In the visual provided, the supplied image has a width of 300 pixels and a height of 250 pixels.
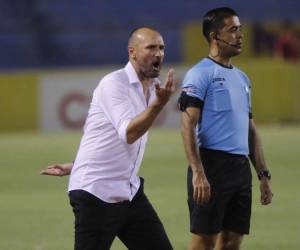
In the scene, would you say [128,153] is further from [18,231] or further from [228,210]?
[18,231]

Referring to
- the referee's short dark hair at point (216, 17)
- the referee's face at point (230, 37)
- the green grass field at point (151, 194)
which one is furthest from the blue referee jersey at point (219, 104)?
the green grass field at point (151, 194)

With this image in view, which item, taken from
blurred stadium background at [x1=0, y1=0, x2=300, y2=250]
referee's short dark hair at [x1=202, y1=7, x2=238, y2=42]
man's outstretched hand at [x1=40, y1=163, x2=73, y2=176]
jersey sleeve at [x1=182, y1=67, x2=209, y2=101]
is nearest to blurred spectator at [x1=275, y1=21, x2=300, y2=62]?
blurred stadium background at [x1=0, y1=0, x2=300, y2=250]

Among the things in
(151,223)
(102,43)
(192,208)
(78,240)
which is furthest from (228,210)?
(102,43)

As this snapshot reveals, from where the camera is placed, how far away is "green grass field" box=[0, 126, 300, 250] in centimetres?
1001

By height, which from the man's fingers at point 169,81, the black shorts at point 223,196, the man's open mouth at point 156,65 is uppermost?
the man's fingers at point 169,81

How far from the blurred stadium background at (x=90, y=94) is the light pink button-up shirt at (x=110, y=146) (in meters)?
3.19

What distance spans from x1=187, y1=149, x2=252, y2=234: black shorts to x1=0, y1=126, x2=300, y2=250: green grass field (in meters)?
2.15

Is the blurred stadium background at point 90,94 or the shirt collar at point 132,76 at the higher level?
the shirt collar at point 132,76

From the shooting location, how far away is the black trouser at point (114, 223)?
21.0 ft

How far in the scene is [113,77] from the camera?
625 cm

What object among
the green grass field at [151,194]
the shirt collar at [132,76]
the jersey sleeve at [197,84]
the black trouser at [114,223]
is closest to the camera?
the shirt collar at [132,76]

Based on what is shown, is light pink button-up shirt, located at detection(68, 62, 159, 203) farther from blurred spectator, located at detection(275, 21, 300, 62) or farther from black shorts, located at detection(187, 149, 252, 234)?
blurred spectator, located at detection(275, 21, 300, 62)

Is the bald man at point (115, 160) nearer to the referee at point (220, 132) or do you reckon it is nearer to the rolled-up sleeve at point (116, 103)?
the rolled-up sleeve at point (116, 103)

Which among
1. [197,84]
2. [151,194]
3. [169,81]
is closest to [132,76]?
[169,81]
